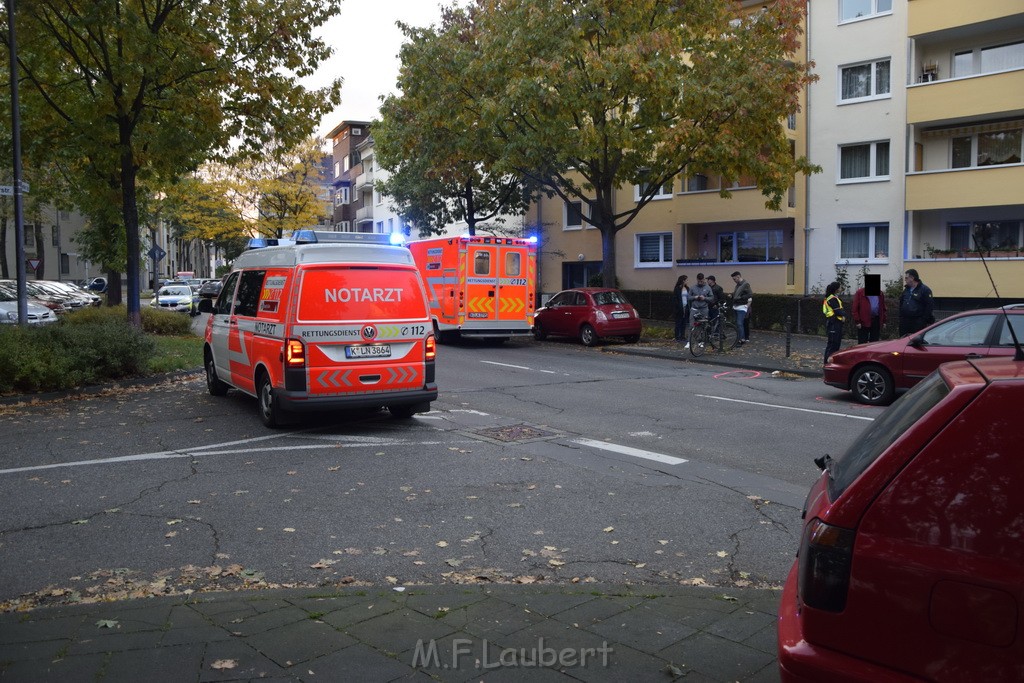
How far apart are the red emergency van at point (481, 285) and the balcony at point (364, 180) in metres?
41.5

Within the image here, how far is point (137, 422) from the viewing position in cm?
1070

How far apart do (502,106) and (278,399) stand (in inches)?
561

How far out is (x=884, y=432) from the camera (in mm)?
2977

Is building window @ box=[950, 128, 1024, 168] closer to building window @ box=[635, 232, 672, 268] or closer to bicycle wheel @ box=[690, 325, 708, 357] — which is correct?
building window @ box=[635, 232, 672, 268]

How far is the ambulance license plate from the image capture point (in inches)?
391

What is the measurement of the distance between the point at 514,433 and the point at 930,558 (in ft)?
24.7

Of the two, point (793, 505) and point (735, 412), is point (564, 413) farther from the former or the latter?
point (793, 505)

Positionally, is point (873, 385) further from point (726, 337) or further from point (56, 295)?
point (56, 295)

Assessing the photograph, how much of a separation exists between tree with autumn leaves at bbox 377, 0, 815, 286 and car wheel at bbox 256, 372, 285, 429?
13.2 m

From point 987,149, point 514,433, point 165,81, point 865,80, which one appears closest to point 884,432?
point 514,433

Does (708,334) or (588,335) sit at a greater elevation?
(708,334)

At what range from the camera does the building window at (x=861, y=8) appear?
91.9ft

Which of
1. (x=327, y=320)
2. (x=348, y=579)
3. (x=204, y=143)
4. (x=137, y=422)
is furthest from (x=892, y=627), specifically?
(x=204, y=143)

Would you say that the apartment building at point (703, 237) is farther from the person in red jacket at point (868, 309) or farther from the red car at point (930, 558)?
the red car at point (930, 558)
